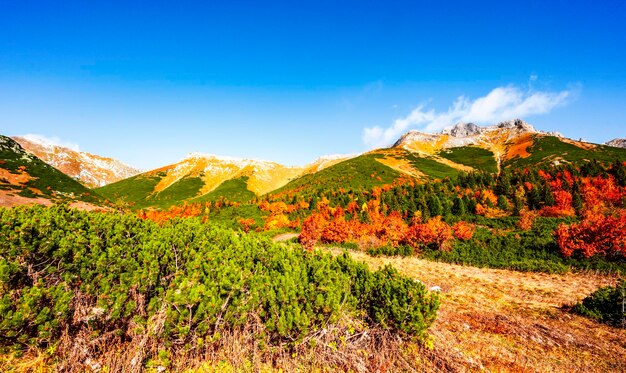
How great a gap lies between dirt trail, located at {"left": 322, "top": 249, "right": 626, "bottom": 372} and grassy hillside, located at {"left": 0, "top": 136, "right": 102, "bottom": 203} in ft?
196

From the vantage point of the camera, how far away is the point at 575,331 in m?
11.6

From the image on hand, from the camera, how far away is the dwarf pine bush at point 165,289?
5559mm

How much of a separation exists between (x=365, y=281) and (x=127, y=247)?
6706 millimetres

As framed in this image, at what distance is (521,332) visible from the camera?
10.9m

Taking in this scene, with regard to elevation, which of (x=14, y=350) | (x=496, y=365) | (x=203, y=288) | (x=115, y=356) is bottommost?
(x=496, y=365)

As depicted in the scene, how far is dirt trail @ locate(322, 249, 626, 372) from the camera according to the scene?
8.43 m

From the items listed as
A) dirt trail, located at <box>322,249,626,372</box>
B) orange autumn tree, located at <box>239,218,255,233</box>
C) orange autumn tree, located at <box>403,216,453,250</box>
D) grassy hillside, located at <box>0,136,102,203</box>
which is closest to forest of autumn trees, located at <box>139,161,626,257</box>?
orange autumn tree, located at <box>403,216,453,250</box>

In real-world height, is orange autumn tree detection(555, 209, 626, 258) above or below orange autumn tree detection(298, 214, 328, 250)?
above

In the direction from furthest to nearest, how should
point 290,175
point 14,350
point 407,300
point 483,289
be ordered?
1. point 290,175
2. point 483,289
3. point 407,300
4. point 14,350

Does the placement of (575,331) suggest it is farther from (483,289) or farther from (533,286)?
(533,286)

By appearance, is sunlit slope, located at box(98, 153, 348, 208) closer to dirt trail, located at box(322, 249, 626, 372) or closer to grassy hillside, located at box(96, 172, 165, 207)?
grassy hillside, located at box(96, 172, 165, 207)

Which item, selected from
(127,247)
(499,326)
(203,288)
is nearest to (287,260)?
(203,288)

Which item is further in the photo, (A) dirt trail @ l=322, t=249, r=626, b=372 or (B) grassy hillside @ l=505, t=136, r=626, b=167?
(B) grassy hillside @ l=505, t=136, r=626, b=167

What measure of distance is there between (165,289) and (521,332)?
528 inches
